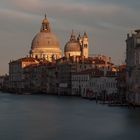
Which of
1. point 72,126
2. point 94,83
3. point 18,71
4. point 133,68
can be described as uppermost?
point 18,71

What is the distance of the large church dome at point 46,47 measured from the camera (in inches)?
3332

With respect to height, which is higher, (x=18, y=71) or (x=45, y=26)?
(x=45, y=26)

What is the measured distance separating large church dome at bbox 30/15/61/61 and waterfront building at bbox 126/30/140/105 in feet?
147

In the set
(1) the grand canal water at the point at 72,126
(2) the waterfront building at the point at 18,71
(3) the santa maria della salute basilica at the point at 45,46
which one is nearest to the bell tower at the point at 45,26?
(3) the santa maria della salute basilica at the point at 45,46

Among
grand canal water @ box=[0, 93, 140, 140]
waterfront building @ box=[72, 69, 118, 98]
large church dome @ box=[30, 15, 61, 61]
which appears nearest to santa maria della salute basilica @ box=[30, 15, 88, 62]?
large church dome @ box=[30, 15, 61, 61]

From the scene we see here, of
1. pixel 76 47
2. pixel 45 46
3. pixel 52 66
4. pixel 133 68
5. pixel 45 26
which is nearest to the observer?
pixel 133 68

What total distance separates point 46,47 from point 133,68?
156ft

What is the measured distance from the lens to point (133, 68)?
37906 millimetres

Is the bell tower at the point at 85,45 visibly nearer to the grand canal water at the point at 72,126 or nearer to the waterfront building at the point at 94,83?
the waterfront building at the point at 94,83

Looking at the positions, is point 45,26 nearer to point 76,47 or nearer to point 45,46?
point 45,46

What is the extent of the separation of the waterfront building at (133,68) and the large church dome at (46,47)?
147 feet

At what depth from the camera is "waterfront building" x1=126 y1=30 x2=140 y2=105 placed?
36.7 m

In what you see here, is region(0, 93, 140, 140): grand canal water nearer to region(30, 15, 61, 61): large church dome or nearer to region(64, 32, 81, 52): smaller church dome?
region(64, 32, 81, 52): smaller church dome

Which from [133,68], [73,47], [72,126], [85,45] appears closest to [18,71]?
[73,47]
